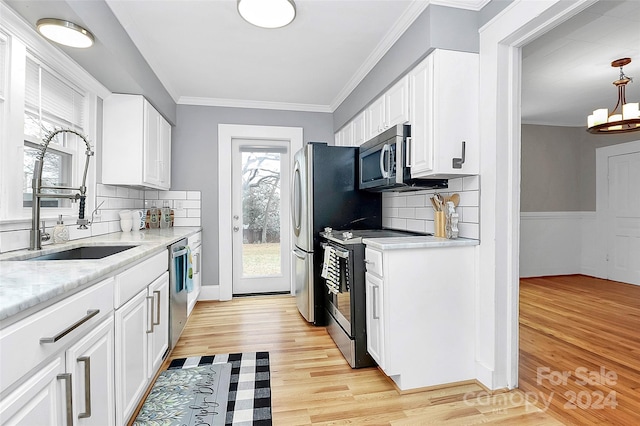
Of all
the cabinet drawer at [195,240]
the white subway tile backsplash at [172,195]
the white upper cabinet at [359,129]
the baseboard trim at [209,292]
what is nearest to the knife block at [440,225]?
the white upper cabinet at [359,129]

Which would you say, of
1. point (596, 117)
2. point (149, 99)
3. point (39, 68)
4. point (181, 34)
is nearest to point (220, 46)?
point (181, 34)

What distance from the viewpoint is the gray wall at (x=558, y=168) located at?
518 centimetres

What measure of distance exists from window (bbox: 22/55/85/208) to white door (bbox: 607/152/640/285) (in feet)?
22.4

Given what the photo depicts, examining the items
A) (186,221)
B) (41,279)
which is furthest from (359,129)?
(41,279)

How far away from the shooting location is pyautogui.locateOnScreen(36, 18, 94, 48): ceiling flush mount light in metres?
1.71

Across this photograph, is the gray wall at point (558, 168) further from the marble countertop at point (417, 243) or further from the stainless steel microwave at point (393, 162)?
the marble countertop at point (417, 243)

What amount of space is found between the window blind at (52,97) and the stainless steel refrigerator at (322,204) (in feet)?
5.99

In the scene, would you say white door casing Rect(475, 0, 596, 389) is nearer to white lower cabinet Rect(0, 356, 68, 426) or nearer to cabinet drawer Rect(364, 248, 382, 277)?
cabinet drawer Rect(364, 248, 382, 277)

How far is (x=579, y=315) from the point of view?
3373 mm

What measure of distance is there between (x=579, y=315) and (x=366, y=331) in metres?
2.61

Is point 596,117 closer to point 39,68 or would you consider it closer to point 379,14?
point 379,14

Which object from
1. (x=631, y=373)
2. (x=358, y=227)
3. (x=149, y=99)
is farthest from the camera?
(x=358, y=227)

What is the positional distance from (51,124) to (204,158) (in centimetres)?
188

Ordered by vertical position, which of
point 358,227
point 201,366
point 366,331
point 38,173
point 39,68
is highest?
point 39,68
